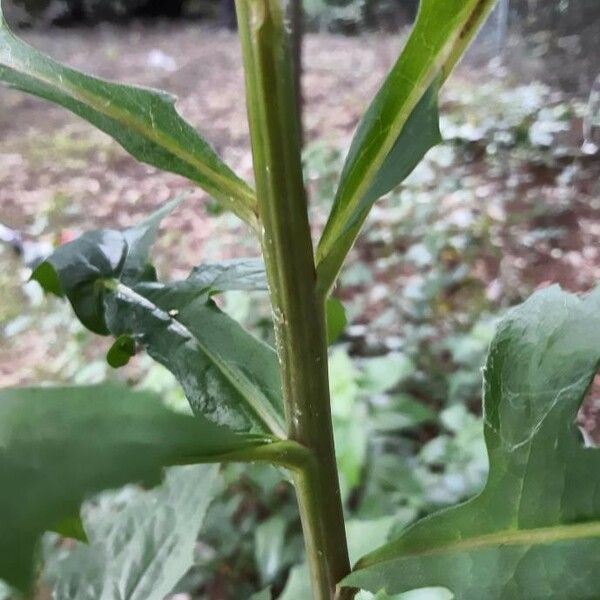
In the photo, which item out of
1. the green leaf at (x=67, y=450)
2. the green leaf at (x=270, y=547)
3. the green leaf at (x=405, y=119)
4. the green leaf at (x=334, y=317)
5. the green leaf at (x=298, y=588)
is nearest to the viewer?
the green leaf at (x=67, y=450)

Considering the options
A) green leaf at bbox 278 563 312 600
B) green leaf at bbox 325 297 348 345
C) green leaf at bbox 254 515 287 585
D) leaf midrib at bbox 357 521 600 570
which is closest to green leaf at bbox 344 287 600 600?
leaf midrib at bbox 357 521 600 570

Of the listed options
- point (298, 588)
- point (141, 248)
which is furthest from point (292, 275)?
point (298, 588)

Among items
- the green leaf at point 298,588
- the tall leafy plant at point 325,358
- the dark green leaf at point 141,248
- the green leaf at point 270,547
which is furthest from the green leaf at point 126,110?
the green leaf at point 270,547

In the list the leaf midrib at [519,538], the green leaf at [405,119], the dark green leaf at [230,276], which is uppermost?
the green leaf at [405,119]

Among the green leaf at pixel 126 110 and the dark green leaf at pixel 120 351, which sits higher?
the green leaf at pixel 126 110

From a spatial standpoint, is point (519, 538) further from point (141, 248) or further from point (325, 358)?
point (141, 248)

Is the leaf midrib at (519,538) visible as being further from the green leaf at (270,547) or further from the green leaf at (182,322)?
the green leaf at (270,547)

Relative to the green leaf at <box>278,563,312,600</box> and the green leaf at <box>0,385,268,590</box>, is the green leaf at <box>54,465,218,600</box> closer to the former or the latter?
the green leaf at <box>278,563,312,600</box>
